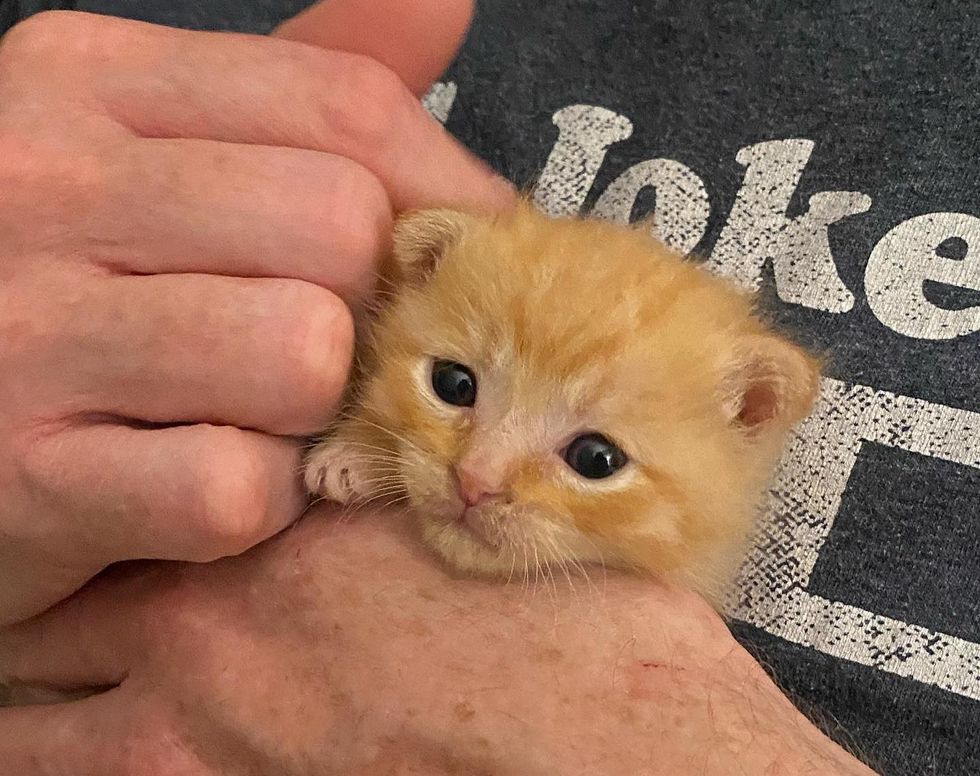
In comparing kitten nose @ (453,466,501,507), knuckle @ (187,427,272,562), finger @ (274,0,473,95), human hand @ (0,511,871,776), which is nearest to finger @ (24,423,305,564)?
knuckle @ (187,427,272,562)

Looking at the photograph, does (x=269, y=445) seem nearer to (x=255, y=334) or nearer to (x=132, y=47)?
(x=255, y=334)

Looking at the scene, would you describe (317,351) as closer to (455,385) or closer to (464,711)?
(455,385)

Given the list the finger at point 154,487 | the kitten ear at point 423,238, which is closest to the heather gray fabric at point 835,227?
the kitten ear at point 423,238

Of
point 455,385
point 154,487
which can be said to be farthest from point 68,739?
point 455,385

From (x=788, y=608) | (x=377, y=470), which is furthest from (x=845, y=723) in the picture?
(x=377, y=470)

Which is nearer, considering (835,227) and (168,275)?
(168,275)

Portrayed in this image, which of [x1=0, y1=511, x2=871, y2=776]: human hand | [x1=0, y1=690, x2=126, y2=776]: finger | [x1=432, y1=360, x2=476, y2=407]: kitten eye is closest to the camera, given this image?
[x1=0, y1=511, x2=871, y2=776]: human hand

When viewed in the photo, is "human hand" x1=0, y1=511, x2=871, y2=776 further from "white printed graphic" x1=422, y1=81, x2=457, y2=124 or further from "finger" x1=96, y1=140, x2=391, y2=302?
"white printed graphic" x1=422, y1=81, x2=457, y2=124
